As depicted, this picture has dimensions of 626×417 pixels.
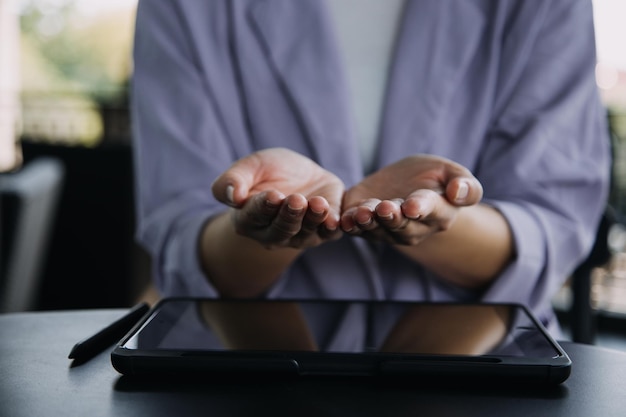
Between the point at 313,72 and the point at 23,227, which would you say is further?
the point at 23,227

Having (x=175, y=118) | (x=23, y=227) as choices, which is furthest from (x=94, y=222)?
(x=175, y=118)

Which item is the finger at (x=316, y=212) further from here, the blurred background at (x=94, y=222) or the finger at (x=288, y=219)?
the blurred background at (x=94, y=222)

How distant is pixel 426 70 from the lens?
708mm

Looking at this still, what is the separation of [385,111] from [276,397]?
1.43ft

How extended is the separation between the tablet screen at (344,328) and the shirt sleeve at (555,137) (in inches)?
8.9

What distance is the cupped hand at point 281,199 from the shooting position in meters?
0.44

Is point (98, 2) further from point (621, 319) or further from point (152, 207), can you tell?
point (152, 207)

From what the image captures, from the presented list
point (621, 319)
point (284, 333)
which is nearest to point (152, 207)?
point (284, 333)

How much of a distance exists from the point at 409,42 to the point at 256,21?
16cm

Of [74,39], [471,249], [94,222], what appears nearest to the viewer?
[471,249]

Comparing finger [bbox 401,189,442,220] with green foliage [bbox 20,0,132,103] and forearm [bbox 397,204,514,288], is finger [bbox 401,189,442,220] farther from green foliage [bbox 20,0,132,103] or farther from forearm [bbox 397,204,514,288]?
green foliage [bbox 20,0,132,103]

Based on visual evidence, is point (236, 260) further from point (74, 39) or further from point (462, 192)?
point (74, 39)

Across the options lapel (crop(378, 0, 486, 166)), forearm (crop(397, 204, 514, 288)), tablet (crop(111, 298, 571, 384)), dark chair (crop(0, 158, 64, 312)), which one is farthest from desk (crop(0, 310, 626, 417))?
dark chair (crop(0, 158, 64, 312))

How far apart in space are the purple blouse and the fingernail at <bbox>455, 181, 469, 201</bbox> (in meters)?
0.19
